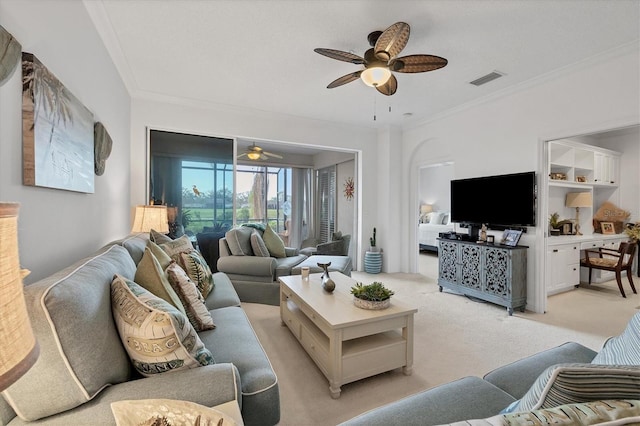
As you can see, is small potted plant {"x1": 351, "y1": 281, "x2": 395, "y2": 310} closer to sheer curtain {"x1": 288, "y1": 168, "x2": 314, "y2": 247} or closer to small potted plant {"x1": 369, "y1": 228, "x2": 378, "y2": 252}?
small potted plant {"x1": 369, "y1": 228, "x2": 378, "y2": 252}

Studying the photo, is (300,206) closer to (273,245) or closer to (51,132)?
(273,245)

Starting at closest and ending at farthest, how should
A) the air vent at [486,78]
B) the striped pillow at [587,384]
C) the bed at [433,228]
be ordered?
the striped pillow at [587,384]
the air vent at [486,78]
the bed at [433,228]

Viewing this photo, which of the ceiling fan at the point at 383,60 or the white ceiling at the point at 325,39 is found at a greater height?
the white ceiling at the point at 325,39

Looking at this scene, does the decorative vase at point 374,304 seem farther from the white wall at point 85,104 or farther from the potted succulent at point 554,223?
the potted succulent at point 554,223

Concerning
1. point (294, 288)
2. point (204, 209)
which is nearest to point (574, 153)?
point (294, 288)

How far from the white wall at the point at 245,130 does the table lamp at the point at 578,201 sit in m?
3.18

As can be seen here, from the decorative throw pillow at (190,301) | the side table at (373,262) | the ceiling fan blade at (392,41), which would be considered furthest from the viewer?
the side table at (373,262)

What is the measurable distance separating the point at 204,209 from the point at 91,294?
3364 millimetres

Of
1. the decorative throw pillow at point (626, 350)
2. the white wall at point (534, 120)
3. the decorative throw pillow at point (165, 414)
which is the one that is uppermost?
the white wall at point (534, 120)

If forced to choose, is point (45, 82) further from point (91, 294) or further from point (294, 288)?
point (294, 288)

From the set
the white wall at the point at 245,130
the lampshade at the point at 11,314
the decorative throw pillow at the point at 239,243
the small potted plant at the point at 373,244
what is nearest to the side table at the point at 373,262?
the small potted plant at the point at 373,244

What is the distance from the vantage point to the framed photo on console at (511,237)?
11.1ft

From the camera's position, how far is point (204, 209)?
4.22m

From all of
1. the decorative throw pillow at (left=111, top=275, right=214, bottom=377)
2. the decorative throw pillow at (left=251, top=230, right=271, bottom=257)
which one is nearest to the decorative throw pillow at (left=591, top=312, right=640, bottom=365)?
the decorative throw pillow at (left=111, top=275, right=214, bottom=377)
